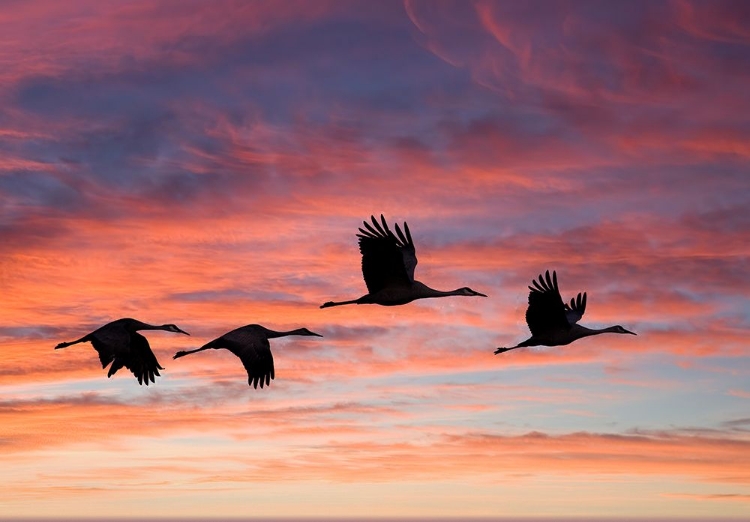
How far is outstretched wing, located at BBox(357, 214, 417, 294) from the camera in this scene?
37656 millimetres

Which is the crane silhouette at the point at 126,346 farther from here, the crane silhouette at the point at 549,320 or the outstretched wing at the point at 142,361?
the crane silhouette at the point at 549,320

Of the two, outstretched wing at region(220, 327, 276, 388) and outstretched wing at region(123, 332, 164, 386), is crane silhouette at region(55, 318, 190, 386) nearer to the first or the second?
outstretched wing at region(123, 332, 164, 386)

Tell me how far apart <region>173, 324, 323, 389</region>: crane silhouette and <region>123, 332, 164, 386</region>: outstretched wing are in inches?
189

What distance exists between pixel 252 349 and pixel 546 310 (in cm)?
951

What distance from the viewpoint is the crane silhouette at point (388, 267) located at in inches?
1483

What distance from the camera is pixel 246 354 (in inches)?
1516

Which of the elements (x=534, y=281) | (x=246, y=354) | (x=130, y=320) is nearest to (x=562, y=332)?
(x=534, y=281)

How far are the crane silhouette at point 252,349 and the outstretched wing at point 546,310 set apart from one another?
8.65m

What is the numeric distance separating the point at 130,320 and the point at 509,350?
12.6 metres

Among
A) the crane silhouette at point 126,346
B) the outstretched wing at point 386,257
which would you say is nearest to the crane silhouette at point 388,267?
the outstretched wing at point 386,257

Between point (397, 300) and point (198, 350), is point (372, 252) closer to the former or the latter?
point (397, 300)

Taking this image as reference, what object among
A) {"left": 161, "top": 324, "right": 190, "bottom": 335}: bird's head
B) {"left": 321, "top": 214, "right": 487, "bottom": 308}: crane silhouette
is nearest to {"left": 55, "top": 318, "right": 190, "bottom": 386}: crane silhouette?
{"left": 161, "top": 324, "right": 190, "bottom": 335}: bird's head

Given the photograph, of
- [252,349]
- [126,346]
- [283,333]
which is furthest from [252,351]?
[126,346]

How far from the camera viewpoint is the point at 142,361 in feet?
144
